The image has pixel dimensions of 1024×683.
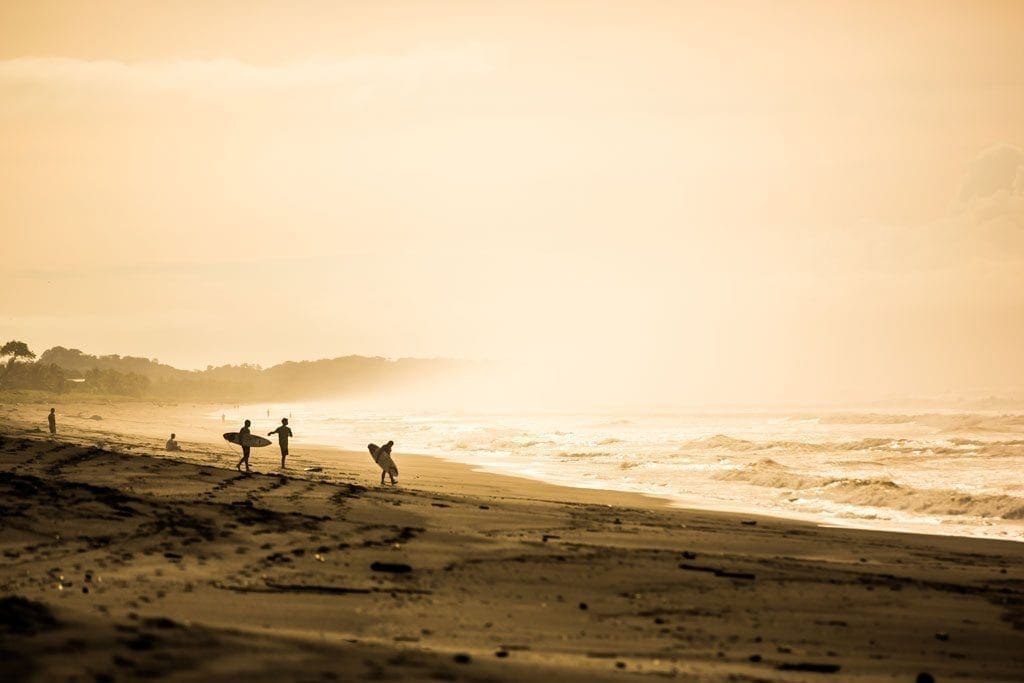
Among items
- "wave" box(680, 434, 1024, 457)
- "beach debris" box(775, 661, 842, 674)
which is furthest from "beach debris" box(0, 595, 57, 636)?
"wave" box(680, 434, 1024, 457)

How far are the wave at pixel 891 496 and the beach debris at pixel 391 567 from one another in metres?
15.2

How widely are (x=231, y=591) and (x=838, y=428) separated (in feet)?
176

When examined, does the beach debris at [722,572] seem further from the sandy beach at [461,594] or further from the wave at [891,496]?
the wave at [891,496]

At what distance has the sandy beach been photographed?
26.2 feet

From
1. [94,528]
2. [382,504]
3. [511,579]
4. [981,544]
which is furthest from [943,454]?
[94,528]

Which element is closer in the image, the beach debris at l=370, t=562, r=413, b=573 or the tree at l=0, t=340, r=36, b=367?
the beach debris at l=370, t=562, r=413, b=573

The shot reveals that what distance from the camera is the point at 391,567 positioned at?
11.8 meters

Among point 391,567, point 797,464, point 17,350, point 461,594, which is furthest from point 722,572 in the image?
point 17,350

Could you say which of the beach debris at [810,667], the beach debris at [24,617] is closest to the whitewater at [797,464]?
the beach debris at [810,667]

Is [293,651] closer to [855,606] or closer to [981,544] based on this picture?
[855,606]

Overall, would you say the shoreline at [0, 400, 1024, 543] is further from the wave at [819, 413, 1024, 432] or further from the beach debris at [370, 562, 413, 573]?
the wave at [819, 413, 1024, 432]

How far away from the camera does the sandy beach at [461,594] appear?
26.2 ft

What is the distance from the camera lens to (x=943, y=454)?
36250 mm

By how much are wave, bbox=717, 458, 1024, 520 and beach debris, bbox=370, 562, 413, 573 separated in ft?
50.0
